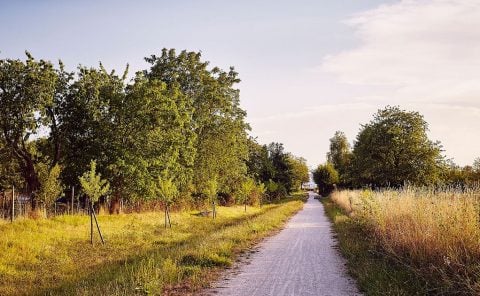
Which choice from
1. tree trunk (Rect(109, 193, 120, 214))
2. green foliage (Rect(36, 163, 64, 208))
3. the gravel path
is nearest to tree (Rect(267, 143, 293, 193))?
tree trunk (Rect(109, 193, 120, 214))

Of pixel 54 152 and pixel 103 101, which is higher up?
pixel 103 101

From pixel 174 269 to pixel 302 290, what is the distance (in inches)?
139

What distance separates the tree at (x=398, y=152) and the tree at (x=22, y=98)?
32.8 metres

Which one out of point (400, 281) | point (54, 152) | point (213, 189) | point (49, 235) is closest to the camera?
point (400, 281)

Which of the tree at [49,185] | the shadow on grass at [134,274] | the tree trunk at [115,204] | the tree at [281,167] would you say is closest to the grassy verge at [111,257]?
the shadow on grass at [134,274]

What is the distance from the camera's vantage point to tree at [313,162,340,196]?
91125 millimetres

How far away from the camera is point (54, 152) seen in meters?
30.3

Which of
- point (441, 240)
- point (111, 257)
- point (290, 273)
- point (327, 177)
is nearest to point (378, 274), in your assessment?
point (441, 240)

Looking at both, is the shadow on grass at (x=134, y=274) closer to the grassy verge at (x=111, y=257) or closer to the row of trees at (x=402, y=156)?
the grassy verge at (x=111, y=257)

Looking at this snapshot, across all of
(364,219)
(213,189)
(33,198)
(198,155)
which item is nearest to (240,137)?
(198,155)

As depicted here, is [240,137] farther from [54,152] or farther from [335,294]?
[335,294]

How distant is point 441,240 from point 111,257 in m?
12.5

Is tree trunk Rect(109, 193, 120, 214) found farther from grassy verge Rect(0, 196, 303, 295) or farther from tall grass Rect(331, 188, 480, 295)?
tall grass Rect(331, 188, 480, 295)

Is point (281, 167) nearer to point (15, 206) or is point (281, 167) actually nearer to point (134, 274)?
point (15, 206)
